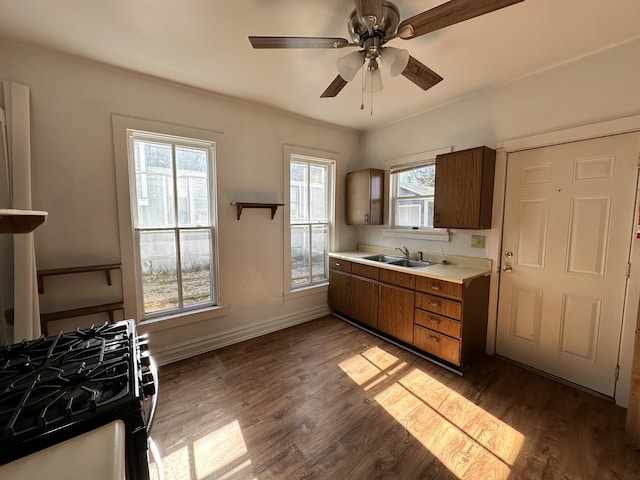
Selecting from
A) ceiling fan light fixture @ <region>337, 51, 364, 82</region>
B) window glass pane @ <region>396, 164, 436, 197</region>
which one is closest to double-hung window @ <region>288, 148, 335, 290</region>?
window glass pane @ <region>396, 164, 436, 197</region>

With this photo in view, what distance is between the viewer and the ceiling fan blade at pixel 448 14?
1164mm

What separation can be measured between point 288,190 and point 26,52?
2.31 meters

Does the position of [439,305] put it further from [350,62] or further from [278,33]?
[278,33]

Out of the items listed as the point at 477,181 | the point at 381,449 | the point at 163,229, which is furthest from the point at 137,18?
the point at 381,449

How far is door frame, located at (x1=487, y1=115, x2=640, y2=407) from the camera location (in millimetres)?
1903

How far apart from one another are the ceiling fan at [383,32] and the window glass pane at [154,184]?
5.24 ft

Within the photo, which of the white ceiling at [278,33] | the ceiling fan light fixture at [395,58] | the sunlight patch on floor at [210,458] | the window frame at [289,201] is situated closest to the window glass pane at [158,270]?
the window frame at [289,201]

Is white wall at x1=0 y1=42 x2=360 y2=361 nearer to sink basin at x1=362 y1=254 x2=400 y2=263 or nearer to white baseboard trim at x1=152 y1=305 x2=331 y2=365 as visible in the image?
white baseboard trim at x1=152 y1=305 x2=331 y2=365

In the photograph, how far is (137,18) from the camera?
5.40ft

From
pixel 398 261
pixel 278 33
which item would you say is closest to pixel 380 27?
pixel 278 33

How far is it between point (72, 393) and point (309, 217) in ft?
9.61

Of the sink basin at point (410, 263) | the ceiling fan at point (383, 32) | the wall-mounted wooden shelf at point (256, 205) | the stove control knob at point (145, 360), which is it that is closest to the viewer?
the stove control knob at point (145, 360)

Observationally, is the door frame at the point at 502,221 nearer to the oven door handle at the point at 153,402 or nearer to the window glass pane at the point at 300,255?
the window glass pane at the point at 300,255

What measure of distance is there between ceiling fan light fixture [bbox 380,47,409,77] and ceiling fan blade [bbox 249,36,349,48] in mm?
235
